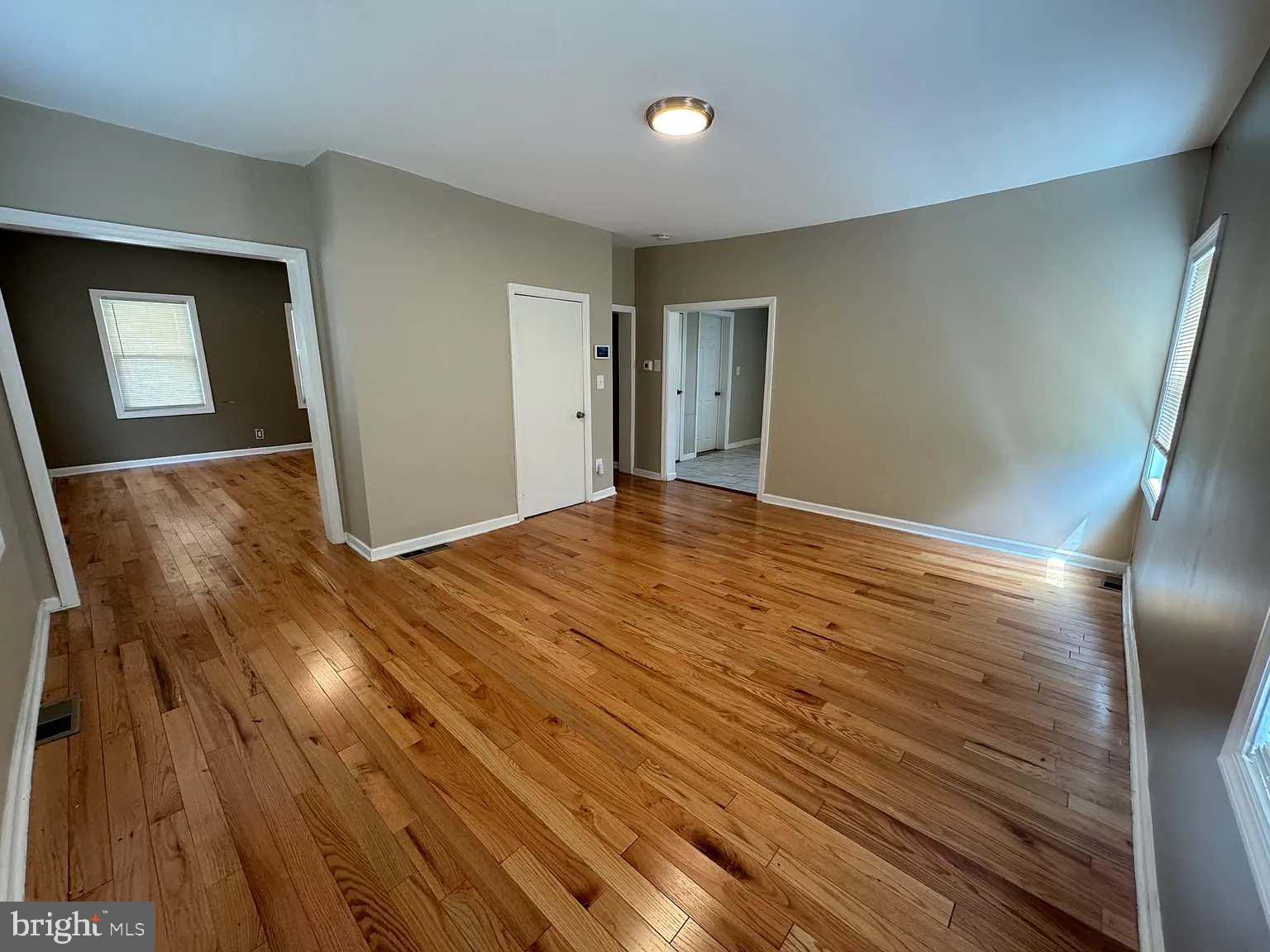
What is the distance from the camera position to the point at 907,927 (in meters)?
1.24

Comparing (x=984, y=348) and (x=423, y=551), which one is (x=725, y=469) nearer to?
(x=984, y=348)

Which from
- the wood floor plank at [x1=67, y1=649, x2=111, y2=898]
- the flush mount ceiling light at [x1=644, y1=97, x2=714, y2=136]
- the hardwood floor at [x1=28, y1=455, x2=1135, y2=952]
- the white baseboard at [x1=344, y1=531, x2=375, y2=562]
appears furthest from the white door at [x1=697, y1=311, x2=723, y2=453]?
the wood floor plank at [x1=67, y1=649, x2=111, y2=898]

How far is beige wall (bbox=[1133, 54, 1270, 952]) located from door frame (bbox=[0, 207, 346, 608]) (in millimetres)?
4378

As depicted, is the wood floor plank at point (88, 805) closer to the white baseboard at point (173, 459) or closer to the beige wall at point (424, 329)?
the beige wall at point (424, 329)

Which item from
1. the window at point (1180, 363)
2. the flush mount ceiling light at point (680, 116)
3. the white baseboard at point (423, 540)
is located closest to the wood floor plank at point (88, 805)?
the white baseboard at point (423, 540)

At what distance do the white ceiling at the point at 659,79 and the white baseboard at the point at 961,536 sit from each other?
2494 mm

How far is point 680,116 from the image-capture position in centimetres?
234

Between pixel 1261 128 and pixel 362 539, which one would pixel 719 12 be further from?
pixel 362 539

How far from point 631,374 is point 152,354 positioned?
602 centimetres

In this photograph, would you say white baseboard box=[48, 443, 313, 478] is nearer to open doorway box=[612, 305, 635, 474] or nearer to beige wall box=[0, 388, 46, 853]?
beige wall box=[0, 388, 46, 853]

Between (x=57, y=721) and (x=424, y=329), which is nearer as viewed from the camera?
(x=57, y=721)

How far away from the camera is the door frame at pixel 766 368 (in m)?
4.64

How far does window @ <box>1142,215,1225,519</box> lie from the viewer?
7.82ft

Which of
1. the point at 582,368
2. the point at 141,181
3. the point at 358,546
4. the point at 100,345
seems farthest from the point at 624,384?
the point at 100,345
